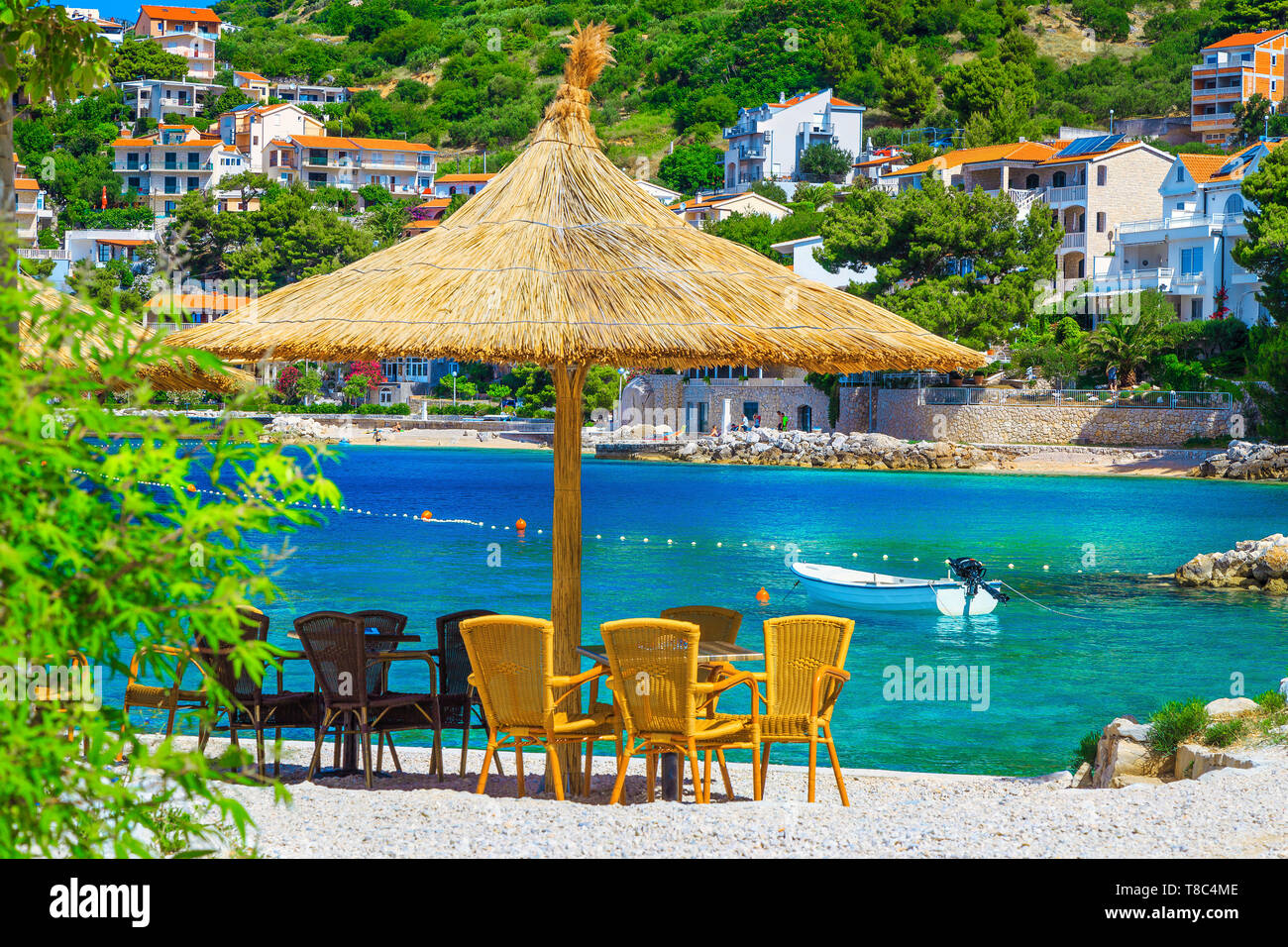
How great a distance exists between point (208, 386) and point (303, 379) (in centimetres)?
7514

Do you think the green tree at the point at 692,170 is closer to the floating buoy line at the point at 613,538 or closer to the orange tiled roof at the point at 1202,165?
the orange tiled roof at the point at 1202,165

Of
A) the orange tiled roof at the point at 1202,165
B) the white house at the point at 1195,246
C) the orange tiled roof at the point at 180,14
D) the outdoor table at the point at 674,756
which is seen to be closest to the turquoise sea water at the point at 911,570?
the outdoor table at the point at 674,756

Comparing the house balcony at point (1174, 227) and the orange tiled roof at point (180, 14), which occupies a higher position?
the orange tiled roof at point (180, 14)

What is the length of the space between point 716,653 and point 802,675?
524 millimetres

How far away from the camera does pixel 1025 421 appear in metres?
56.3

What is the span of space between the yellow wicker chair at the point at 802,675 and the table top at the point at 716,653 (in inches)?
5.3

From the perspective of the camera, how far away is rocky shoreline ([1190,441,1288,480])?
46219 millimetres

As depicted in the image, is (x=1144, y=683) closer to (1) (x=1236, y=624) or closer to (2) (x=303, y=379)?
(1) (x=1236, y=624)

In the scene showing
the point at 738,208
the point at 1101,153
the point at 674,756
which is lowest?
the point at 674,756

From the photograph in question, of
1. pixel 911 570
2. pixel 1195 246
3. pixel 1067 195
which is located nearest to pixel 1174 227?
pixel 1195 246

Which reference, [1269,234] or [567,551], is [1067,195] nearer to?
[1269,234]

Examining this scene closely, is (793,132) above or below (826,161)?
above

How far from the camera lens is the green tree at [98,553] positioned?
252 cm
